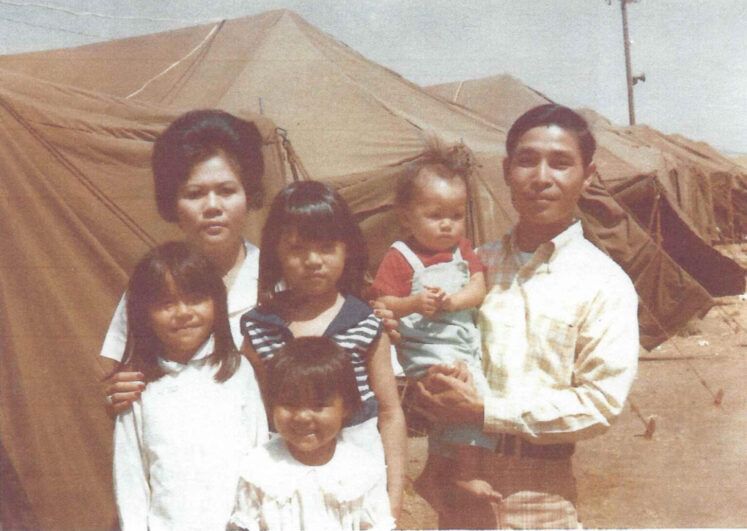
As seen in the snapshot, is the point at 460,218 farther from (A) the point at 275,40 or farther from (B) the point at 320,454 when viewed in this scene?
(A) the point at 275,40

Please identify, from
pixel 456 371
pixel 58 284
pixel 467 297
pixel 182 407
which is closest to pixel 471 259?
pixel 467 297

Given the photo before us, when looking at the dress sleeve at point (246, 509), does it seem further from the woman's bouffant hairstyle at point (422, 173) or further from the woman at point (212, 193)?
the woman's bouffant hairstyle at point (422, 173)

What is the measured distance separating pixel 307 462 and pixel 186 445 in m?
0.18

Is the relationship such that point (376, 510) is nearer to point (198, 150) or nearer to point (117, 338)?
point (117, 338)

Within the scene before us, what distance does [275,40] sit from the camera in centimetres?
395

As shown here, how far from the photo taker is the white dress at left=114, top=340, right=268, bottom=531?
1158 mm

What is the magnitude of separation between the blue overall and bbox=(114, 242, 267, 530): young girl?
31 cm

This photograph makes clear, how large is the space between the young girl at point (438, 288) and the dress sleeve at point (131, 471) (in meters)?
0.47

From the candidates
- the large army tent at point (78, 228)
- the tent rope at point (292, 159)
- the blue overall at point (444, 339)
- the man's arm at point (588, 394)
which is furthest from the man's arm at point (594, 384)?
the tent rope at point (292, 159)

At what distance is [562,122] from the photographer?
4.06 ft

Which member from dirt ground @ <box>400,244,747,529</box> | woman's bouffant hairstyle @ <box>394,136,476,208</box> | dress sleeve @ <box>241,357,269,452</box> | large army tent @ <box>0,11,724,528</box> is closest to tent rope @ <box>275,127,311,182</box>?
large army tent @ <box>0,11,724,528</box>

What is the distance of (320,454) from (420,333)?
30cm

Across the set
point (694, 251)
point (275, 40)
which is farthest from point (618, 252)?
point (275, 40)

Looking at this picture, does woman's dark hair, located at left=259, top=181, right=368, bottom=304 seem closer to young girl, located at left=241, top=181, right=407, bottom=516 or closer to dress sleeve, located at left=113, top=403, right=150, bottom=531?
young girl, located at left=241, top=181, right=407, bottom=516
